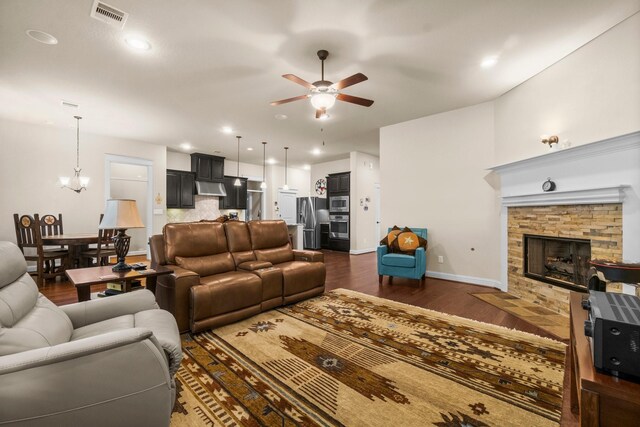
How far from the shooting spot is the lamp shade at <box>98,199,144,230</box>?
2.20m

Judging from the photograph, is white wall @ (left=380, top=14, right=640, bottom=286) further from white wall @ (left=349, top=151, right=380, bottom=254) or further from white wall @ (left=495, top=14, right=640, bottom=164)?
white wall @ (left=349, top=151, right=380, bottom=254)

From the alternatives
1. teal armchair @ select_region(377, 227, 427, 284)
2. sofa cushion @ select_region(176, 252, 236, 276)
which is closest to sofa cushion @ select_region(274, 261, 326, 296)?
sofa cushion @ select_region(176, 252, 236, 276)

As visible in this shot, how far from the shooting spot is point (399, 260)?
4.21 meters

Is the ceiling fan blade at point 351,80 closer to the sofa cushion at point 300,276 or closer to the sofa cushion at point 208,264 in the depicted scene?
the sofa cushion at point 300,276

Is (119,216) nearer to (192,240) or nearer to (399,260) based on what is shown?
(192,240)

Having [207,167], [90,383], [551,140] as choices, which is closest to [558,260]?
[551,140]

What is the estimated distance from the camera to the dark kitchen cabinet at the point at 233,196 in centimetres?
844

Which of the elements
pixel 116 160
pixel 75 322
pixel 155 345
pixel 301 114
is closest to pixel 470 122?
pixel 301 114

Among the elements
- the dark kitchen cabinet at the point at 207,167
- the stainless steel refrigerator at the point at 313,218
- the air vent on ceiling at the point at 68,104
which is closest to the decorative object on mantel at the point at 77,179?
the air vent on ceiling at the point at 68,104

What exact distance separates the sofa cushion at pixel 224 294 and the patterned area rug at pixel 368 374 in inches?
7.8

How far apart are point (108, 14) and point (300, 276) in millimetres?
3158

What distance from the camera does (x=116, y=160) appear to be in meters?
6.27

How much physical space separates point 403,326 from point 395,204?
10.1 ft

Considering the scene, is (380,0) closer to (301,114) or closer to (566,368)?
(301,114)
